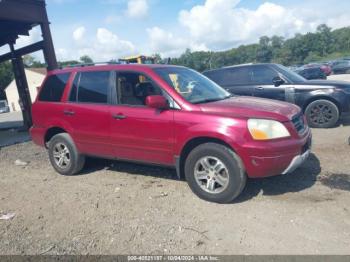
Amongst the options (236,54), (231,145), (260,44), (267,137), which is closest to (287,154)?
(267,137)

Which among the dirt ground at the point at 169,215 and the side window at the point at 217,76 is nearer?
the dirt ground at the point at 169,215

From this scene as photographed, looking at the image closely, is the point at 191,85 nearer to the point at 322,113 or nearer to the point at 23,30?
the point at 322,113

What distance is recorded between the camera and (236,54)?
95.4 meters

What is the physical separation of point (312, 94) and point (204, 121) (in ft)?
17.2

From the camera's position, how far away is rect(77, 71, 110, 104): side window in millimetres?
5230

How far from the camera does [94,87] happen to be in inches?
211

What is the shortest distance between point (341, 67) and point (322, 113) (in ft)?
97.2

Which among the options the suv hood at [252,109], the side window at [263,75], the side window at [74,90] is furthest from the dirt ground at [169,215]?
the side window at [263,75]

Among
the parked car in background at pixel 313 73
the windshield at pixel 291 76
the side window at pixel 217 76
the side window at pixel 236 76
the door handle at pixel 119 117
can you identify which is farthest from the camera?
the parked car in background at pixel 313 73

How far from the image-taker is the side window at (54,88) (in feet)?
19.0

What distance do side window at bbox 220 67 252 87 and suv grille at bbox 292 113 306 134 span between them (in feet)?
15.7

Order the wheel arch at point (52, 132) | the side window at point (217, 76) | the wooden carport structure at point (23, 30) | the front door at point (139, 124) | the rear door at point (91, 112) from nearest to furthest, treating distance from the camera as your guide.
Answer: the front door at point (139, 124) → the rear door at point (91, 112) → the wheel arch at point (52, 132) → the wooden carport structure at point (23, 30) → the side window at point (217, 76)

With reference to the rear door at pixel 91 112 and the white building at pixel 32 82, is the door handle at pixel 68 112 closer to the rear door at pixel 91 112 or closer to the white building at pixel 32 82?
the rear door at pixel 91 112

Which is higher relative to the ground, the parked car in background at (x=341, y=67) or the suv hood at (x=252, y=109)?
the suv hood at (x=252, y=109)
